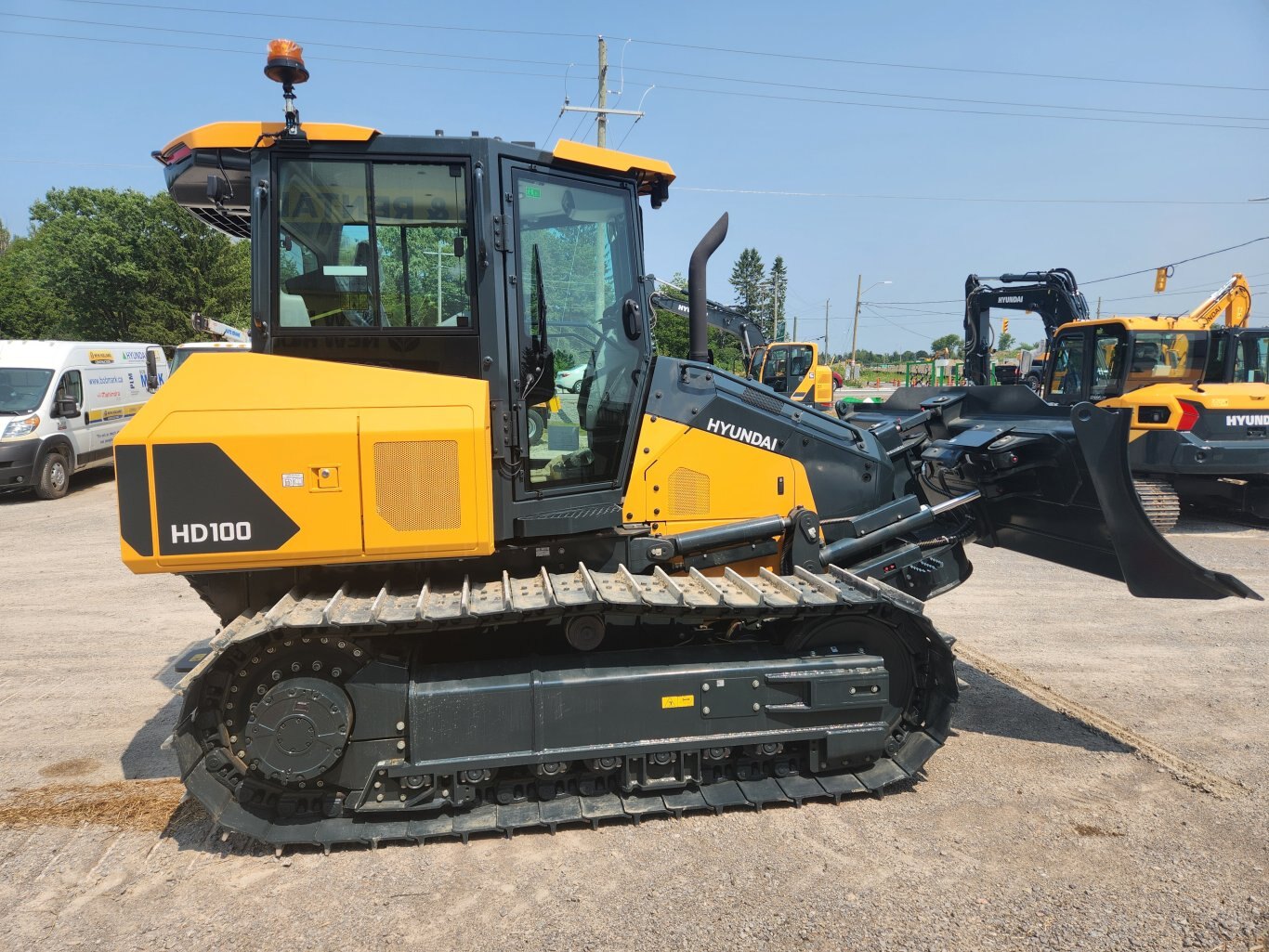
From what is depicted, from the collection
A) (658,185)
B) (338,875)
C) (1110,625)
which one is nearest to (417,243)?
(658,185)

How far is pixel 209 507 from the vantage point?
3.34 meters

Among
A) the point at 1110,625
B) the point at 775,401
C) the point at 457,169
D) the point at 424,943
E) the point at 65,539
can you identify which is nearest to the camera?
the point at 424,943

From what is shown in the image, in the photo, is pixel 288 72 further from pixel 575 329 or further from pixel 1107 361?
pixel 1107 361

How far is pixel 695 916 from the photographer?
10.3ft

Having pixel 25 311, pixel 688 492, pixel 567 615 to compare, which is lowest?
pixel 567 615

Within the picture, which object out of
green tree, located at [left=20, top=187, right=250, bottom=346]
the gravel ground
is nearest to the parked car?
the gravel ground

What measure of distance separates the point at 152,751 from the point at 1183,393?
11905mm

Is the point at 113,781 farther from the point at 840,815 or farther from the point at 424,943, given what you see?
the point at 840,815

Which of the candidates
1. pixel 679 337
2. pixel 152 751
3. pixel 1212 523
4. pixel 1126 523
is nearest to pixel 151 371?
pixel 679 337

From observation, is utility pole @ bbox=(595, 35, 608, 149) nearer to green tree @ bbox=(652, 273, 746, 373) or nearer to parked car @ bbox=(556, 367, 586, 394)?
green tree @ bbox=(652, 273, 746, 373)

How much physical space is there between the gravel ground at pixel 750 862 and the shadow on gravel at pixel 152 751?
0.05ft

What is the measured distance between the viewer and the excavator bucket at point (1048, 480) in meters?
4.25

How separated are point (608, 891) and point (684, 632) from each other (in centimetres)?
126

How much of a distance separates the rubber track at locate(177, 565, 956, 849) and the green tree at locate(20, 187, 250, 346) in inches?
1062
